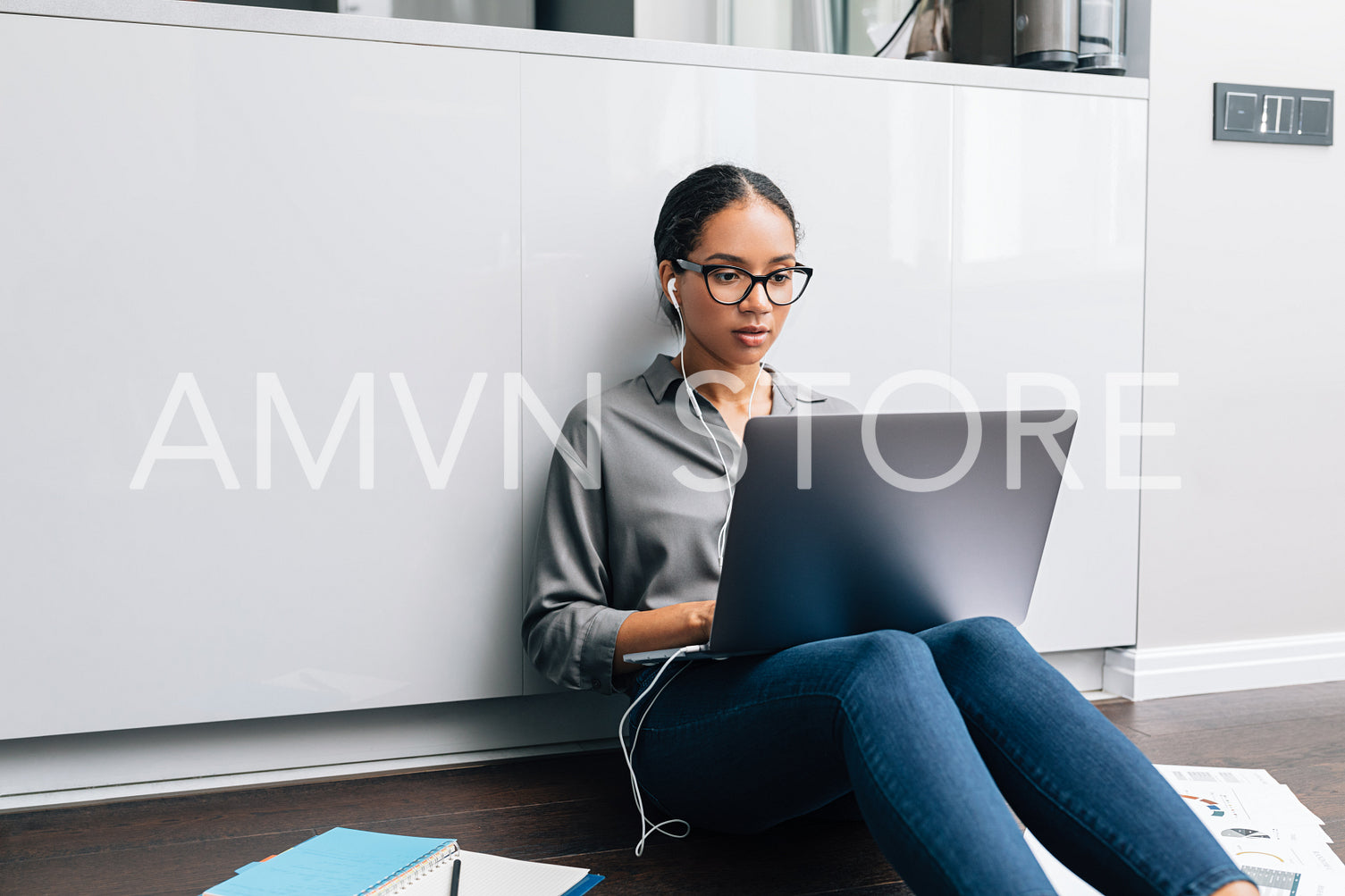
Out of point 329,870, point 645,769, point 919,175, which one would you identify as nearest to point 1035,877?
point 645,769

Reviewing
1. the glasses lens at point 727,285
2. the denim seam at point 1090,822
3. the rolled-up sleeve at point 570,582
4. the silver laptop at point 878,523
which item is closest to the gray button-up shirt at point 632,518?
the rolled-up sleeve at point 570,582

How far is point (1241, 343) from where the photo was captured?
2.11 metres


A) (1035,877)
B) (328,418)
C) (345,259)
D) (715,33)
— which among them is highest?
(715,33)

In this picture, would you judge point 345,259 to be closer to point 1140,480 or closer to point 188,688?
point 188,688

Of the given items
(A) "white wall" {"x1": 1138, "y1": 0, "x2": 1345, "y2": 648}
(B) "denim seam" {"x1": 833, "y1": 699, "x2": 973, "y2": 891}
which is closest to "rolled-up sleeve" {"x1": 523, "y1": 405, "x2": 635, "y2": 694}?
(B) "denim seam" {"x1": 833, "y1": 699, "x2": 973, "y2": 891}

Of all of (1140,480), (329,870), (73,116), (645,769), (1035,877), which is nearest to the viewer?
(1035,877)

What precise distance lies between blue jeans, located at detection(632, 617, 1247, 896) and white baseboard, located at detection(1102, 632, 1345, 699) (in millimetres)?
1076

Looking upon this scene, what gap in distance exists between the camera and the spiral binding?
1.15 meters

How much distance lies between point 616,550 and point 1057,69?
1.28m

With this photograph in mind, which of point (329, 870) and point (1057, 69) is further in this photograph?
point (1057, 69)

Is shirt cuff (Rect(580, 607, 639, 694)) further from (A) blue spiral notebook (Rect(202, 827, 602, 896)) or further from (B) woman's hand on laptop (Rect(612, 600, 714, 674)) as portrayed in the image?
(A) blue spiral notebook (Rect(202, 827, 602, 896))

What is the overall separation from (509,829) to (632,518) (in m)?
0.47

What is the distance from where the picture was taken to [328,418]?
1.64 meters

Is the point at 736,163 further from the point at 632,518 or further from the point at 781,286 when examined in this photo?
the point at 632,518
